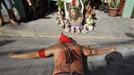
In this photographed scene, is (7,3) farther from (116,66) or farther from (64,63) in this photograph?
(64,63)

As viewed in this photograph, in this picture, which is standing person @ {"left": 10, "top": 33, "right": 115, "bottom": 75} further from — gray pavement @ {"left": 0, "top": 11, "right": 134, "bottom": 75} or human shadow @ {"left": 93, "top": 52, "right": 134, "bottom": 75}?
human shadow @ {"left": 93, "top": 52, "right": 134, "bottom": 75}

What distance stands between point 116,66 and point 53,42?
2383mm

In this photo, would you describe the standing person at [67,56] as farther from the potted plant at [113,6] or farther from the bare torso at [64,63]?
the potted plant at [113,6]

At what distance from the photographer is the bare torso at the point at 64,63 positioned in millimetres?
5008

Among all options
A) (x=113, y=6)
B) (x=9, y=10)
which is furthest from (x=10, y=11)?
(x=113, y=6)

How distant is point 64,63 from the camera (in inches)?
201

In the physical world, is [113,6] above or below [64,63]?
below

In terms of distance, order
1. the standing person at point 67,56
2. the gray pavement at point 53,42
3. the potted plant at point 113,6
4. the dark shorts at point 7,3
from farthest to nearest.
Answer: the potted plant at point 113,6 → the dark shorts at point 7,3 → the gray pavement at point 53,42 → the standing person at point 67,56

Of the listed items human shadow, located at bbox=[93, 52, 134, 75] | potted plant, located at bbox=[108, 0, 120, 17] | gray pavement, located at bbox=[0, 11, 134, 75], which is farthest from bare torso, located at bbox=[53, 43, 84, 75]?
potted plant, located at bbox=[108, 0, 120, 17]

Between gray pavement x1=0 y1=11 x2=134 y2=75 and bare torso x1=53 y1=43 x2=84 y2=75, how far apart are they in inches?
42.4

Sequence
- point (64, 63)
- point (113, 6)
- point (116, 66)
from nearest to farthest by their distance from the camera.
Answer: point (64, 63)
point (116, 66)
point (113, 6)

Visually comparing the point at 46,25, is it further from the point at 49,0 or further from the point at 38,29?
the point at 49,0

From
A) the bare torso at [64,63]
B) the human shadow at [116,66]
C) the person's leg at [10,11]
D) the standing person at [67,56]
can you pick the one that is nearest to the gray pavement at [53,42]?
the human shadow at [116,66]

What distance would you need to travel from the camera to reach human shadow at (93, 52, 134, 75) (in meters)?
7.04
